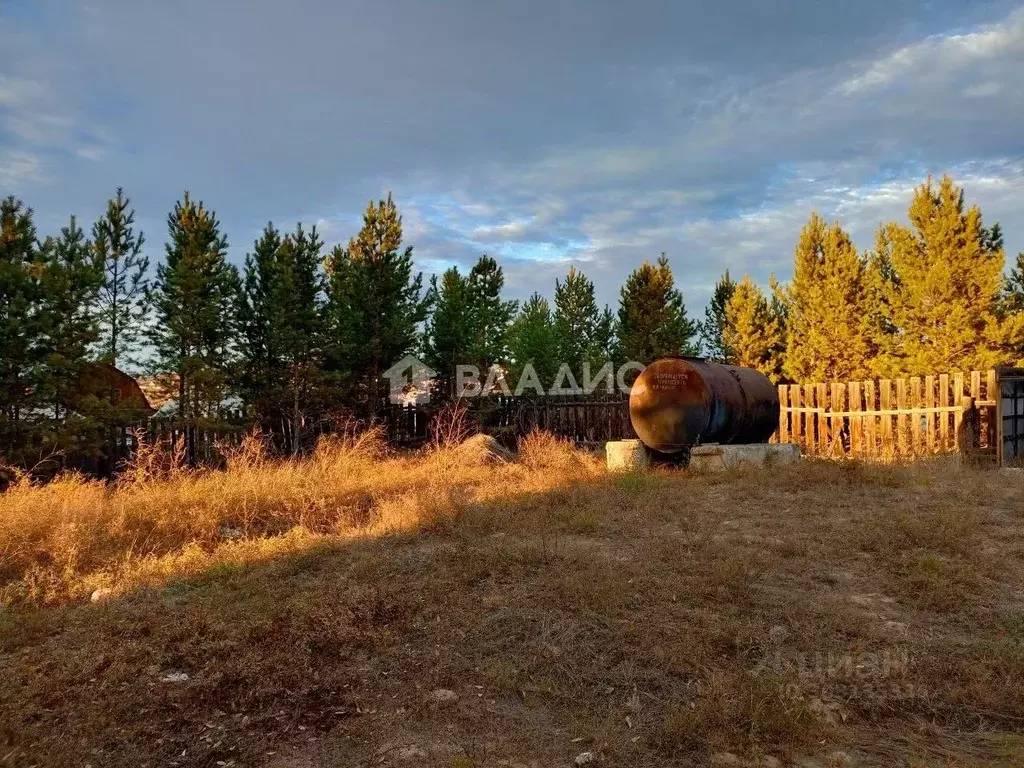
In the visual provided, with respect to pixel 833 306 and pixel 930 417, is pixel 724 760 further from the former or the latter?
pixel 833 306

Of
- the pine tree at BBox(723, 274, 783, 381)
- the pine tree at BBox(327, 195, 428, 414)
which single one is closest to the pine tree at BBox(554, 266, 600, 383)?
the pine tree at BBox(723, 274, 783, 381)

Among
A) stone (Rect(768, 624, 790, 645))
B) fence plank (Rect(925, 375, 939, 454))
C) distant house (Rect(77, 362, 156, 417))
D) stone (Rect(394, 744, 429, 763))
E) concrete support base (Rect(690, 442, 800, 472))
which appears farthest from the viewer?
distant house (Rect(77, 362, 156, 417))

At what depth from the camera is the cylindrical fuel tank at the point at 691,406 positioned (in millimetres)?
10883

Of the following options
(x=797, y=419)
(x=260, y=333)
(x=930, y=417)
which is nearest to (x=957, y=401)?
(x=930, y=417)

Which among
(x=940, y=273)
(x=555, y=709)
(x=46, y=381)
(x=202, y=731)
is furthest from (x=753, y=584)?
(x=940, y=273)

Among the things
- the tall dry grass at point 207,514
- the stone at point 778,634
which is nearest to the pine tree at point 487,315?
the tall dry grass at point 207,514

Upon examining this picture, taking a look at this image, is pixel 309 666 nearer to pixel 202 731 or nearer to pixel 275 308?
pixel 202 731

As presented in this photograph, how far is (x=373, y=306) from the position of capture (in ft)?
57.0

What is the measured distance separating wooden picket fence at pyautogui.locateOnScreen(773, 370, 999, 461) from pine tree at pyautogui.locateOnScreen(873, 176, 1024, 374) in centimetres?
695

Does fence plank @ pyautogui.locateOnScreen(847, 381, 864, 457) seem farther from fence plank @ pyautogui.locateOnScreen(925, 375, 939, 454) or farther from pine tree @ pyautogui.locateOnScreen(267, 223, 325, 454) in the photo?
pine tree @ pyautogui.locateOnScreen(267, 223, 325, 454)

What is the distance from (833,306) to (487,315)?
38.2ft

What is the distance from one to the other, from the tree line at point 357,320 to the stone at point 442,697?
10745 millimetres

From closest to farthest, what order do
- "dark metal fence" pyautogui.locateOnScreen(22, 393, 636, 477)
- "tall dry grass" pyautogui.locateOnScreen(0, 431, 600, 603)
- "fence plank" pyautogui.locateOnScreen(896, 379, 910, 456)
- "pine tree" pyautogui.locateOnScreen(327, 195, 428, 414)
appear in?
"tall dry grass" pyautogui.locateOnScreen(0, 431, 600, 603)
"fence plank" pyautogui.locateOnScreen(896, 379, 910, 456)
"dark metal fence" pyautogui.locateOnScreen(22, 393, 636, 477)
"pine tree" pyautogui.locateOnScreen(327, 195, 428, 414)

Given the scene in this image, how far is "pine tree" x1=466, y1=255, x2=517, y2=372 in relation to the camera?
19.4m
